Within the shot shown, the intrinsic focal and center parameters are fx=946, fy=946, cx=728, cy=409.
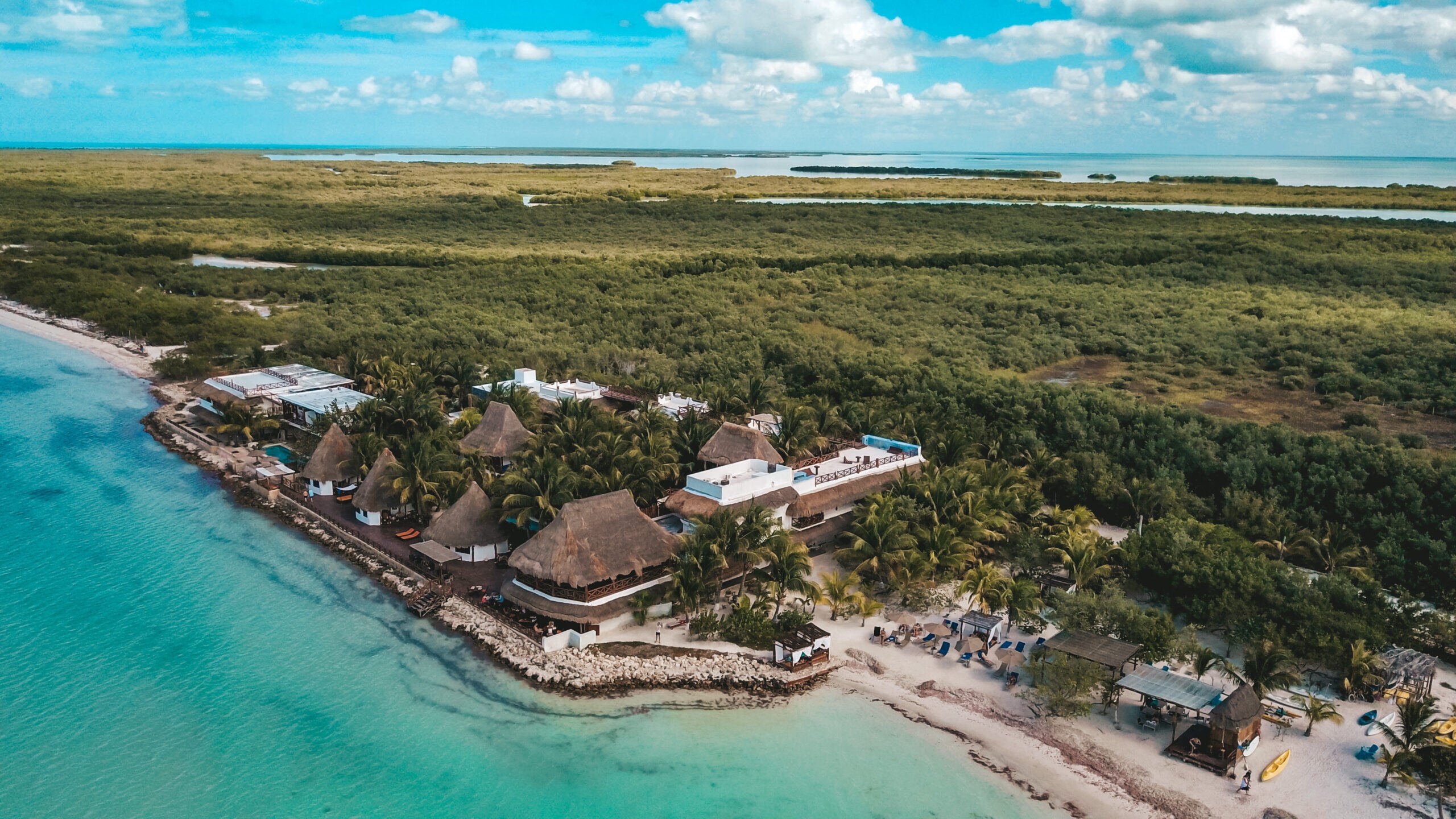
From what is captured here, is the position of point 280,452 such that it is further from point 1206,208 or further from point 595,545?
point 1206,208

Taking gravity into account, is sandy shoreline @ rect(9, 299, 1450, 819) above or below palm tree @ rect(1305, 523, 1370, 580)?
below

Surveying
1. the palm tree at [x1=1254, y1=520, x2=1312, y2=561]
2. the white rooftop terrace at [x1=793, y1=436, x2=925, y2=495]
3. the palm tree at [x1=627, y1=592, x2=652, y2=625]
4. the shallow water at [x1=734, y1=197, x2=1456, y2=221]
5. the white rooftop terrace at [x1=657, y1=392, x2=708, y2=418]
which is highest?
the shallow water at [x1=734, y1=197, x2=1456, y2=221]

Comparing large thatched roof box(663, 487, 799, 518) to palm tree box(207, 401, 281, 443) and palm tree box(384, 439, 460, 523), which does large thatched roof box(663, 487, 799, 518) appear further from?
palm tree box(207, 401, 281, 443)

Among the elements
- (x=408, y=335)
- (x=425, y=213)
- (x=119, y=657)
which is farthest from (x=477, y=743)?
(x=425, y=213)

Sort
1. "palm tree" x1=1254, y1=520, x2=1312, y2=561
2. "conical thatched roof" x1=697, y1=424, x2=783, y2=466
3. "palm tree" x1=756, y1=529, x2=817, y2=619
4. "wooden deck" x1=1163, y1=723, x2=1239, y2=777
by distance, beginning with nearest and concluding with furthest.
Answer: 1. "wooden deck" x1=1163, y1=723, x2=1239, y2=777
2. "palm tree" x1=756, y1=529, x2=817, y2=619
3. "palm tree" x1=1254, y1=520, x2=1312, y2=561
4. "conical thatched roof" x1=697, y1=424, x2=783, y2=466

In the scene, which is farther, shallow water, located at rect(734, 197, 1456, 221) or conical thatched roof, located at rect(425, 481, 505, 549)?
shallow water, located at rect(734, 197, 1456, 221)

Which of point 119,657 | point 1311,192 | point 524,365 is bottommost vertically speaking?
point 119,657

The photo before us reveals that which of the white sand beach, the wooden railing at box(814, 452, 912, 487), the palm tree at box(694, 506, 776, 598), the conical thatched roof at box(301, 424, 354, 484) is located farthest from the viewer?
the white sand beach

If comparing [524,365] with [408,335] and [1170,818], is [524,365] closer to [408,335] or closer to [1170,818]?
[408,335]

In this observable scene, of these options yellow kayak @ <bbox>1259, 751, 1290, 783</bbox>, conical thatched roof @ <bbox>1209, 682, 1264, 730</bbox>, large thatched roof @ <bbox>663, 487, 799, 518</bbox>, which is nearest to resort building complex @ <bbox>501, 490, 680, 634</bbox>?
large thatched roof @ <bbox>663, 487, 799, 518</bbox>
